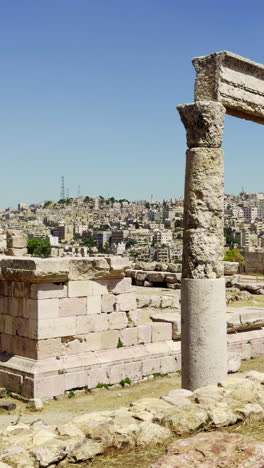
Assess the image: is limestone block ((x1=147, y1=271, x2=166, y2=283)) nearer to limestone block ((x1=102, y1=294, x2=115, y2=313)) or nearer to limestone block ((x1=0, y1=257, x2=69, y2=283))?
limestone block ((x1=102, y1=294, x2=115, y2=313))

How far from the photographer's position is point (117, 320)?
11.2 meters

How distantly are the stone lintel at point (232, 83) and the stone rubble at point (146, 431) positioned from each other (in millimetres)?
3969

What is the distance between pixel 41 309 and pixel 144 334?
2377 millimetres

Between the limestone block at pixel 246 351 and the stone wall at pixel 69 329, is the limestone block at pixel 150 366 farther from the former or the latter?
the limestone block at pixel 246 351

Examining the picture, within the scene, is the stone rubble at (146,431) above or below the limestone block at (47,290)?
below

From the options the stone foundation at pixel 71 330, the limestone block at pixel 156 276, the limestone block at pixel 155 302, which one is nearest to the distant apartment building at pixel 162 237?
the limestone block at pixel 156 276

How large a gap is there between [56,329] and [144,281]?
1144 cm

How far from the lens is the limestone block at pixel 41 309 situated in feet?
32.9

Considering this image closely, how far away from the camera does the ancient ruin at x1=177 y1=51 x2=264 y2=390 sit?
27.3ft

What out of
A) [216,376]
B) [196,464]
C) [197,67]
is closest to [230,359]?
[216,376]

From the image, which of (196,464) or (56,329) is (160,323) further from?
(196,464)

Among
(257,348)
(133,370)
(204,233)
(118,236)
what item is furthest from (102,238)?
(204,233)

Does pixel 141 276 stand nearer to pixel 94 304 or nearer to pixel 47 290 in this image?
pixel 94 304

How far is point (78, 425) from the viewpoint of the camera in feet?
19.4
